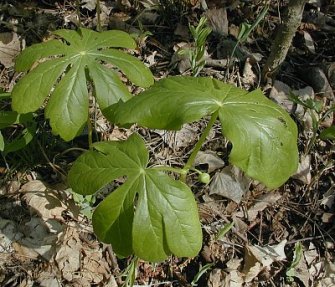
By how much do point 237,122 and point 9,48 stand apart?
171 centimetres

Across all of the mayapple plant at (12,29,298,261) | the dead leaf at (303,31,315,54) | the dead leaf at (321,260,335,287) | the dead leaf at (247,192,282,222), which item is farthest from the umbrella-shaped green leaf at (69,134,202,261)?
the dead leaf at (303,31,315,54)

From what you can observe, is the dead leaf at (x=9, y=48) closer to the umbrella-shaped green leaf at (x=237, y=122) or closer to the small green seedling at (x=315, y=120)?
the umbrella-shaped green leaf at (x=237, y=122)

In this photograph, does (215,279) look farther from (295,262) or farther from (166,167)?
(166,167)

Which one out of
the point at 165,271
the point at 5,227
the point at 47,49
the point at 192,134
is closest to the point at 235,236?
the point at 165,271

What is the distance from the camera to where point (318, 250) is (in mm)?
2312

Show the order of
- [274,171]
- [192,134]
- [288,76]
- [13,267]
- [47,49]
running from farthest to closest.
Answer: [288,76] < [192,134] < [13,267] < [47,49] < [274,171]

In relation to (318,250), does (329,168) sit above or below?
above

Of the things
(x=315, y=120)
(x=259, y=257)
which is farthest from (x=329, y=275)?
(x=315, y=120)

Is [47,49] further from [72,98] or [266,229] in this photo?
[266,229]

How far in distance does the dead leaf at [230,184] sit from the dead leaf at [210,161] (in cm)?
4

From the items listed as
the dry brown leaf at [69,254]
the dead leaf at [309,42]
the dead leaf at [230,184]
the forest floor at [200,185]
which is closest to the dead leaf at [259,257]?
the forest floor at [200,185]

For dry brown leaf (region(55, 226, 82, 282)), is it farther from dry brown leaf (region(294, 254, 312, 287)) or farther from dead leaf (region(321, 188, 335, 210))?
dead leaf (region(321, 188, 335, 210))

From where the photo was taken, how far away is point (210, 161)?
7.81 ft

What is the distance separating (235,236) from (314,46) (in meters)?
1.34
